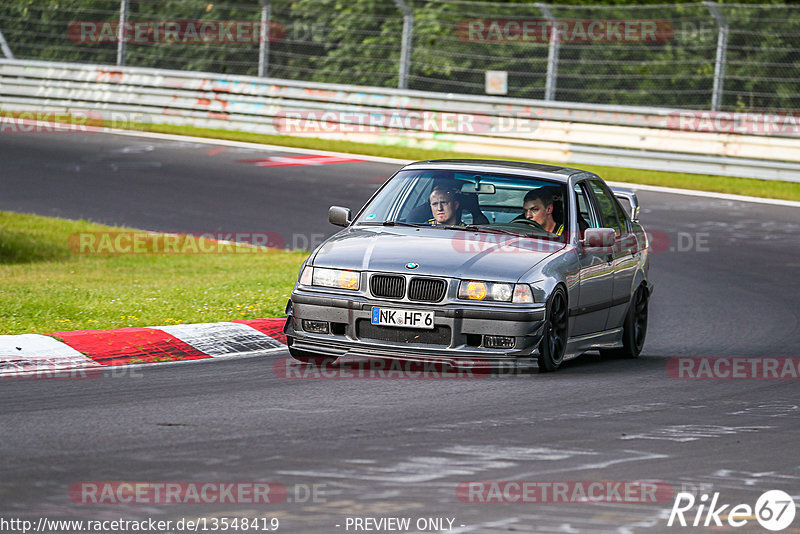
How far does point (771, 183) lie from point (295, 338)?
14.6 metres

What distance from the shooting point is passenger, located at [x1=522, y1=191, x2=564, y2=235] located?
32.2 feet

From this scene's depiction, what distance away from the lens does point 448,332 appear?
860 cm

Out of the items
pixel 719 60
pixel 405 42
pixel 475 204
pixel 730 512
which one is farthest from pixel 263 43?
pixel 730 512

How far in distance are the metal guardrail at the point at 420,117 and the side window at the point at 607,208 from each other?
456 inches

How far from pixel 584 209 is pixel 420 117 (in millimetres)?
14615

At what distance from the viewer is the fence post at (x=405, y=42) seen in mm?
25047

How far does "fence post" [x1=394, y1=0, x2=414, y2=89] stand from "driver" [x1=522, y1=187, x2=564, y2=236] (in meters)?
15.5
